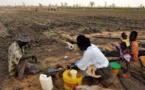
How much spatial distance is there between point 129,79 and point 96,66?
1114 millimetres

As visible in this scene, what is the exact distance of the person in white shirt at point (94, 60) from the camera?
10.6 feet

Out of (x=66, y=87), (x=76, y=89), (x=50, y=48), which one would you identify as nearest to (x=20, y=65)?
(x=66, y=87)

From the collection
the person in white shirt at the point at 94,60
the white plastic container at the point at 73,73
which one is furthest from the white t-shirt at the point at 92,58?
the white plastic container at the point at 73,73

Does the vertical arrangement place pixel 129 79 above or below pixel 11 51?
below

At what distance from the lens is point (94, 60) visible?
→ 132 inches

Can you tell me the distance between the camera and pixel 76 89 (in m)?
2.89

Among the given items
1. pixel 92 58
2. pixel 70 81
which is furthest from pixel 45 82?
pixel 92 58

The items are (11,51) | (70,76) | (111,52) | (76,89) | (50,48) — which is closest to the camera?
(76,89)

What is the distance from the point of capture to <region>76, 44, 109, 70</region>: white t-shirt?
10.6ft

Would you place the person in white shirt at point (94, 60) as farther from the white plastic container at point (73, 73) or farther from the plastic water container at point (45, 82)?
the plastic water container at point (45, 82)

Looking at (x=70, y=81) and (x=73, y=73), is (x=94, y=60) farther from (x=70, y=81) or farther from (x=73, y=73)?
(x=70, y=81)

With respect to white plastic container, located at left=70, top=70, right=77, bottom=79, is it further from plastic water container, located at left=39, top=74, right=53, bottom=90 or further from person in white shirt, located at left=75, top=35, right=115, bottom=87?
plastic water container, located at left=39, top=74, right=53, bottom=90

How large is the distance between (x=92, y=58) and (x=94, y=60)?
0.07 m

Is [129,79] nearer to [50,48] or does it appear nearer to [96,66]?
[96,66]
